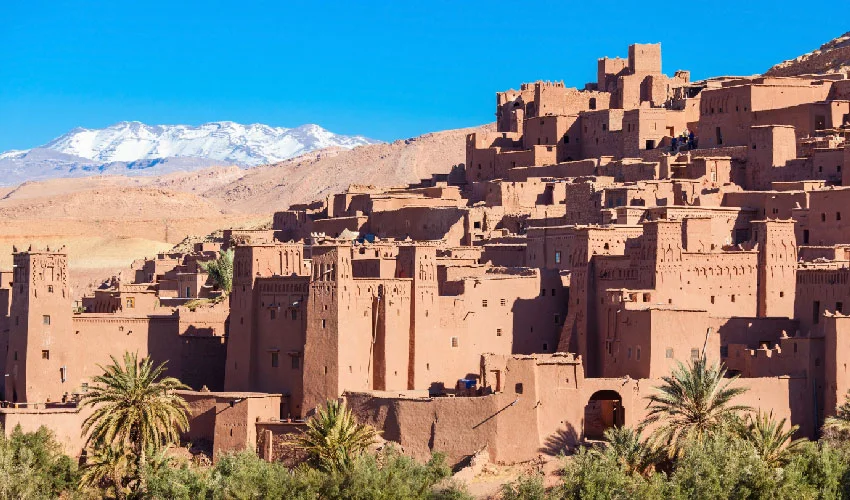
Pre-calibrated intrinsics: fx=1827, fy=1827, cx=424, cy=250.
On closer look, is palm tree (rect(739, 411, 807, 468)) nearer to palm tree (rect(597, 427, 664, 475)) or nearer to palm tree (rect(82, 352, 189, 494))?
palm tree (rect(597, 427, 664, 475))

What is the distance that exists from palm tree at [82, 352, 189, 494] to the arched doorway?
997 cm

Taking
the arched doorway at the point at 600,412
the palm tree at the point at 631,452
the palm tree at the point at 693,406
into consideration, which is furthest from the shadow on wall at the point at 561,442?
the palm tree at the point at 693,406

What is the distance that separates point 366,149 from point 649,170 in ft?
287

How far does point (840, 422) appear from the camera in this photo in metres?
42.9

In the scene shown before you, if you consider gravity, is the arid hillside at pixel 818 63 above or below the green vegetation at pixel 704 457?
above

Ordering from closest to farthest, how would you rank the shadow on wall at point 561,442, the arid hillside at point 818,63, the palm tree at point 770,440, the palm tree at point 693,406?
the palm tree at point 770,440 → the palm tree at point 693,406 → the shadow on wall at point 561,442 → the arid hillside at point 818,63

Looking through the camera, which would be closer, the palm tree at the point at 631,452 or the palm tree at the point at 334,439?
the palm tree at the point at 631,452

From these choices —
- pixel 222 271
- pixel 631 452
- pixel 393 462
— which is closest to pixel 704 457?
pixel 631 452

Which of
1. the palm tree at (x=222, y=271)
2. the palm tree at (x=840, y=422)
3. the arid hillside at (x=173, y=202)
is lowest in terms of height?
the palm tree at (x=840, y=422)

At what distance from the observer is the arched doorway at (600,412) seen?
45.2 metres

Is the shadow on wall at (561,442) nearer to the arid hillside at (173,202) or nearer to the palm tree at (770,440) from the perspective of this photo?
the palm tree at (770,440)

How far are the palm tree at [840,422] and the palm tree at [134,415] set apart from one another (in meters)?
15.6

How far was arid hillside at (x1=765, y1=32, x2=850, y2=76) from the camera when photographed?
75000mm

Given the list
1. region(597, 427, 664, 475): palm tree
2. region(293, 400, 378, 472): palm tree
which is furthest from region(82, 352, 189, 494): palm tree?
region(597, 427, 664, 475): palm tree
